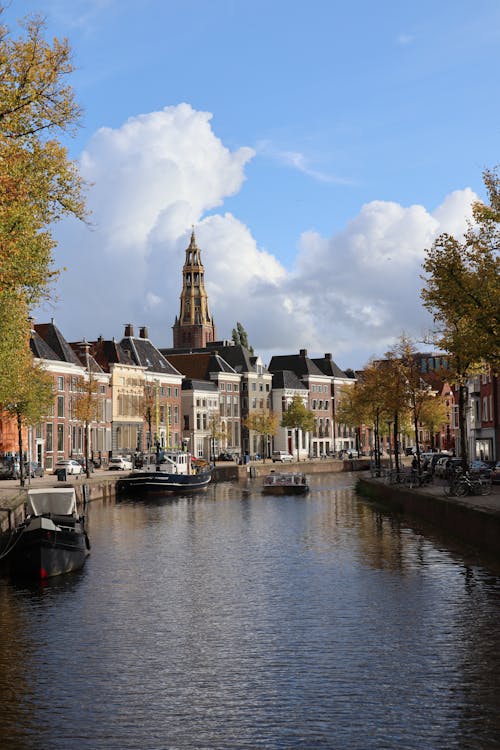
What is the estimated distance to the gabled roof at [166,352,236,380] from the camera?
501 ft

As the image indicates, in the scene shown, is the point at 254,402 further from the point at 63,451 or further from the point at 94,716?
the point at 94,716

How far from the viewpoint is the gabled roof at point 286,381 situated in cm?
16925

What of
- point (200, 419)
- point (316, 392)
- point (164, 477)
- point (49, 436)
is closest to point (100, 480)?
point (164, 477)

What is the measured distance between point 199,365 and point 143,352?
951 inches

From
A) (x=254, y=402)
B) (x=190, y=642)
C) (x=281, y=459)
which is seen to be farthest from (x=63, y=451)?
(x=190, y=642)

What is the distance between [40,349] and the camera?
336ft

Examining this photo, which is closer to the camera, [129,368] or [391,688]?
[391,688]

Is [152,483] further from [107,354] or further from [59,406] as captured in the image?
[107,354]

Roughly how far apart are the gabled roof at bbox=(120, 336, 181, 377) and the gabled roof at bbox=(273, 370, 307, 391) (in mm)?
35600

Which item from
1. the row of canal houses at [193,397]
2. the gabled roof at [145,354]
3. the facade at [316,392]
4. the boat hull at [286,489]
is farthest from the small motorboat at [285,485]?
the facade at [316,392]

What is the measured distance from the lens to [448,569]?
119 feet

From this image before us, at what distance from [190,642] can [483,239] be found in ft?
72.7

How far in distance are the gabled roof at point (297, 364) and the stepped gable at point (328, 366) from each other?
273 centimetres

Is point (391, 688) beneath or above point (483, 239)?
beneath
